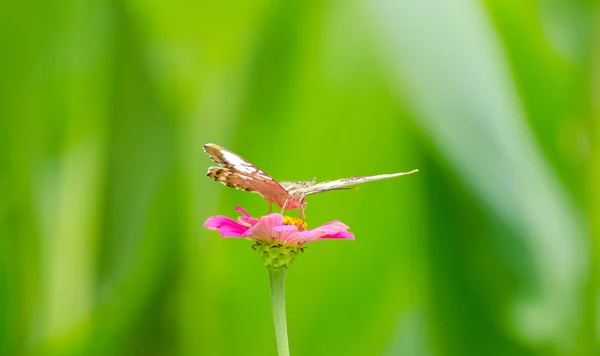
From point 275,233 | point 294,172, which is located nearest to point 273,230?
point 275,233

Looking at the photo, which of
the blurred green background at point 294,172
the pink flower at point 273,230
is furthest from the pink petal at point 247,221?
the blurred green background at point 294,172

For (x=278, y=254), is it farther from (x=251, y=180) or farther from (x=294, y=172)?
(x=294, y=172)

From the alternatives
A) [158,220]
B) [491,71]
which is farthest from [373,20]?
Answer: [158,220]

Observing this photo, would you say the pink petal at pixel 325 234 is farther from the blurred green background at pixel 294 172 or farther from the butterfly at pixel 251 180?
the blurred green background at pixel 294 172

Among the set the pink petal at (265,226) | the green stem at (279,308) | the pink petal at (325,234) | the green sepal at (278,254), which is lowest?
the green stem at (279,308)

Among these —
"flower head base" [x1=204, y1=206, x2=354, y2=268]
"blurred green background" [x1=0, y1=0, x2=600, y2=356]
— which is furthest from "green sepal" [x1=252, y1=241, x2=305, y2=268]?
"blurred green background" [x1=0, y1=0, x2=600, y2=356]

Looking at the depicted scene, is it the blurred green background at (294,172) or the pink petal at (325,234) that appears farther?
the blurred green background at (294,172)

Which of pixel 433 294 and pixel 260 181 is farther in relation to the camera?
pixel 433 294

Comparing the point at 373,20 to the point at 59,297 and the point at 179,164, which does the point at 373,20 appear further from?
the point at 59,297

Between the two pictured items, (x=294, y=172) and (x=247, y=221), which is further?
(x=294, y=172)
